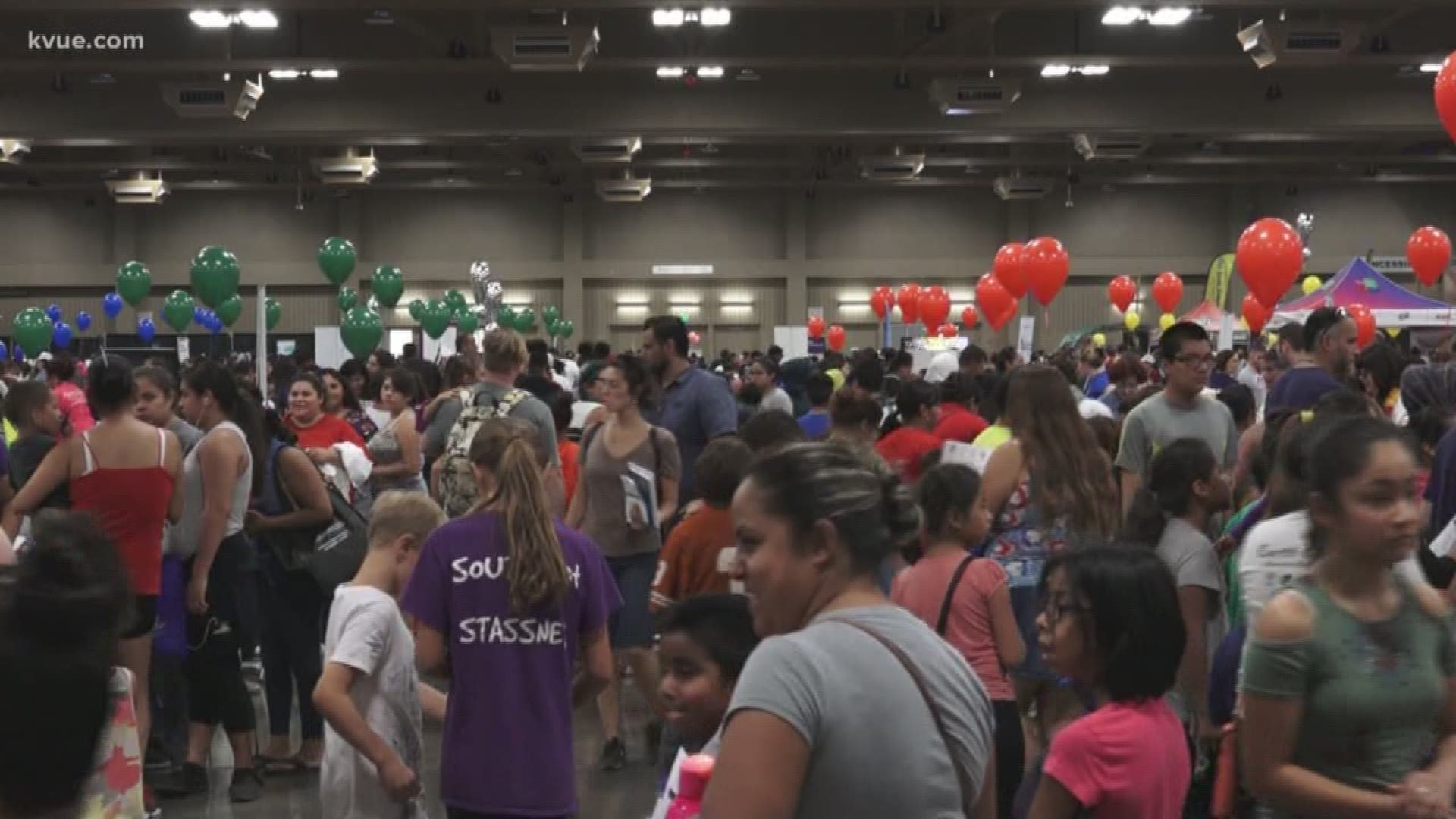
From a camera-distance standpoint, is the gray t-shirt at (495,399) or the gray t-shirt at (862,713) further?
the gray t-shirt at (495,399)

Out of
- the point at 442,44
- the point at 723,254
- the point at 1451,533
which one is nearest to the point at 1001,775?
the point at 1451,533

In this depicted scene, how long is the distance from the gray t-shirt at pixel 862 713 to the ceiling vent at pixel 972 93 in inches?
638

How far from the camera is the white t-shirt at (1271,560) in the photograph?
360 cm

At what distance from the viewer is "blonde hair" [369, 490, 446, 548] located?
13.3ft

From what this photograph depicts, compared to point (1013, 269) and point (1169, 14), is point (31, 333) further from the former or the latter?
point (1169, 14)

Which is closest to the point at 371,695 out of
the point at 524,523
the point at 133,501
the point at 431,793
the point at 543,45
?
the point at 524,523

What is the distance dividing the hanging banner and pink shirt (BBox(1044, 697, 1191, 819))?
2716 centimetres

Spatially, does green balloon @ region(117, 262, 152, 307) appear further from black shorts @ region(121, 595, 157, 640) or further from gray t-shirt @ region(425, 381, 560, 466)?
black shorts @ region(121, 595, 157, 640)

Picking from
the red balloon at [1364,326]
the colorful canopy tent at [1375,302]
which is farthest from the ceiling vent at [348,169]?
the red balloon at [1364,326]

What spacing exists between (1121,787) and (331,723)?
179 centimetres

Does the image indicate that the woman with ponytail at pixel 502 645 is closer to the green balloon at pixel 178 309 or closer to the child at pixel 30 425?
the child at pixel 30 425

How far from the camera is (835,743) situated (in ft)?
6.39

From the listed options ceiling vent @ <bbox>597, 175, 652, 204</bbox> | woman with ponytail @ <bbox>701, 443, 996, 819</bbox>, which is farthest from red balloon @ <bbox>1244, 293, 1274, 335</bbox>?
ceiling vent @ <bbox>597, 175, 652, 204</bbox>

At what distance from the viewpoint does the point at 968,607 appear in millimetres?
4281
